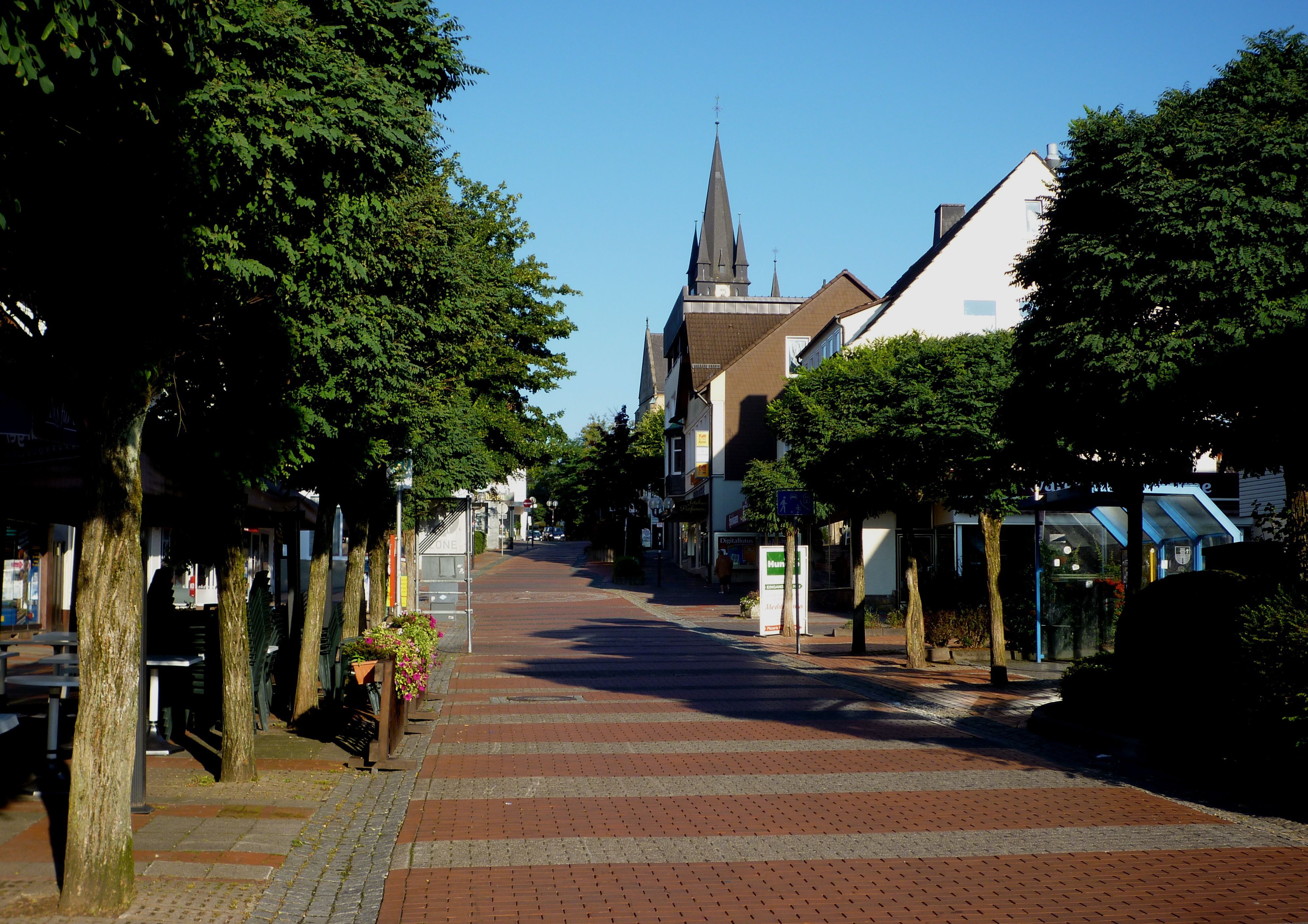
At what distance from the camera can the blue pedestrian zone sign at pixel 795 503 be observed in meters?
22.0

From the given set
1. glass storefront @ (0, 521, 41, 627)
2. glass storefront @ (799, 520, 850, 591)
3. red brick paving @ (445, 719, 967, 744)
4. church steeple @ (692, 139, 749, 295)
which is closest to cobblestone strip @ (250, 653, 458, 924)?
red brick paving @ (445, 719, 967, 744)

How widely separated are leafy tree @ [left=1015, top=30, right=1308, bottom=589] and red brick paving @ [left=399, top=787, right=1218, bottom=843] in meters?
2.42

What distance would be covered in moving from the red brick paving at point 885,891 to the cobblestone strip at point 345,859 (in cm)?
17

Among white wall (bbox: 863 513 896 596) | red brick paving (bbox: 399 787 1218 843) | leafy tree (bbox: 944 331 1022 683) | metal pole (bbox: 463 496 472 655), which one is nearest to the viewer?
red brick paving (bbox: 399 787 1218 843)

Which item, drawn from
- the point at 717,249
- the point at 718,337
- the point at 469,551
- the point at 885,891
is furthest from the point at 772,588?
the point at 717,249

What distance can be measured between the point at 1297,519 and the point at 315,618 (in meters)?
8.98

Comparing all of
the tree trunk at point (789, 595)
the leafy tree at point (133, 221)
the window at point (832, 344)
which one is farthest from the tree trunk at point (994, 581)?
the window at point (832, 344)

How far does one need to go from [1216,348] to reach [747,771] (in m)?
5.05

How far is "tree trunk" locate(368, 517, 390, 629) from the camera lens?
64.1 ft

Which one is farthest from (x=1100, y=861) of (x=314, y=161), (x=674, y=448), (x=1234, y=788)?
(x=674, y=448)

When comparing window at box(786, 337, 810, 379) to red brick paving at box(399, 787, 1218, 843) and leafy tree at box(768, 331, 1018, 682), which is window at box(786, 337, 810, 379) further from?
red brick paving at box(399, 787, 1218, 843)

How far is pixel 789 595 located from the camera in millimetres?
26109

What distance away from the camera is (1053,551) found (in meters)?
19.9

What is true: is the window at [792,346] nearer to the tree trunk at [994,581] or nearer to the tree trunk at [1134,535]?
the tree trunk at [994,581]
